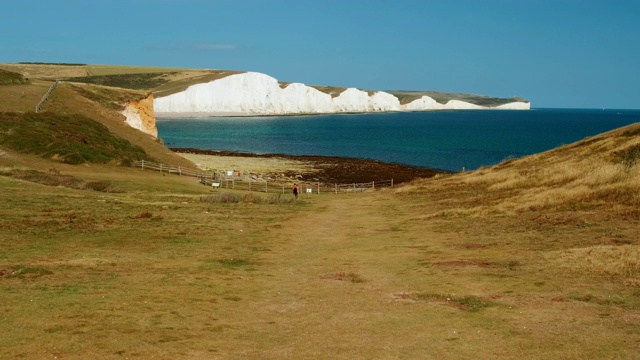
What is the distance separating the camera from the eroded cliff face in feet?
259

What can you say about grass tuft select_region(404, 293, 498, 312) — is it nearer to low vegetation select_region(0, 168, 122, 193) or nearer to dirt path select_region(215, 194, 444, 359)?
dirt path select_region(215, 194, 444, 359)

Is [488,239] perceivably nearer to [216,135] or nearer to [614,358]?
[614,358]

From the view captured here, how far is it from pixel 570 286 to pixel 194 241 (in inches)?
566

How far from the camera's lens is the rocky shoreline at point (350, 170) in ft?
245

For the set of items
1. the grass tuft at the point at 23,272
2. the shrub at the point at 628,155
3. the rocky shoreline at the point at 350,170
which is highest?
the shrub at the point at 628,155

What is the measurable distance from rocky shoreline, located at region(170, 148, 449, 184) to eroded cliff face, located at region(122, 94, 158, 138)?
17.8 m

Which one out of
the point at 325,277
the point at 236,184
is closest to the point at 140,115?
the point at 236,184

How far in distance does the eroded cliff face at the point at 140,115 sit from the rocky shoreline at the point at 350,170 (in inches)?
701

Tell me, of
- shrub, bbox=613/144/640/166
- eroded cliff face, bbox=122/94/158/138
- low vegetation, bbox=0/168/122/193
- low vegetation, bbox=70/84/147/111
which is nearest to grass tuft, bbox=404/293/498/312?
shrub, bbox=613/144/640/166

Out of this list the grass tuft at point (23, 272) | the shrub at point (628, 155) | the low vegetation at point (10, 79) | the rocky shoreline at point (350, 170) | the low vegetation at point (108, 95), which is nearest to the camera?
the grass tuft at point (23, 272)

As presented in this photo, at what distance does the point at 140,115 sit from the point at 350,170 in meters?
29.6

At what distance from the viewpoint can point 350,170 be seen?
82562 millimetres

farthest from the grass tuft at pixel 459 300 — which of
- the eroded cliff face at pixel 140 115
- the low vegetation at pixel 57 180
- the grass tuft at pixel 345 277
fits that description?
the eroded cliff face at pixel 140 115

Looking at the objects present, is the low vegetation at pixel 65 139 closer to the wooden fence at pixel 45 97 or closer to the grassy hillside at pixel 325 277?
the wooden fence at pixel 45 97
